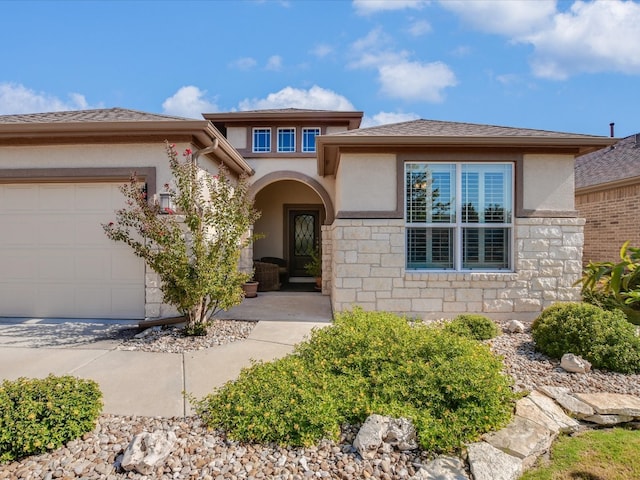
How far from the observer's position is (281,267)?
11703 millimetres

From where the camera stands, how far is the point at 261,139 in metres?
10.4

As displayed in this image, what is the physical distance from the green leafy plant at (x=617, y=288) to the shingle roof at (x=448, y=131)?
2.45 m

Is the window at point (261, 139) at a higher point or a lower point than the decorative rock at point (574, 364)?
higher

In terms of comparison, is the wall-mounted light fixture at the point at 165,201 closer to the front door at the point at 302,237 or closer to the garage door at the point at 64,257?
the garage door at the point at 64,257

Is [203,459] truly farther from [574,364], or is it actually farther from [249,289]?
[249,289]

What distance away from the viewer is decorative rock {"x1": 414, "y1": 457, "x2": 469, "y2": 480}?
92.2 inches

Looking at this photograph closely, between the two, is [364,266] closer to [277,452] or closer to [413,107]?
[277,452]

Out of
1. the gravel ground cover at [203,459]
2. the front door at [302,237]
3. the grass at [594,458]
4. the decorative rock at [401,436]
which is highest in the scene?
the front door at [302,237]

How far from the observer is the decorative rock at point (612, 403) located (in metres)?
3.25

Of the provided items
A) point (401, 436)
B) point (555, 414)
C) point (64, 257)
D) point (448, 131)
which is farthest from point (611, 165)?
point (64, 257)

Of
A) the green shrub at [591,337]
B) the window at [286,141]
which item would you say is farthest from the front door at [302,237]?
the green shrub at [591,337]

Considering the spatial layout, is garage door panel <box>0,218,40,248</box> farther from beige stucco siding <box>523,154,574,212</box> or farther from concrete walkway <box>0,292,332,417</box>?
beige stucco siding <box>523,154,574,212</box>

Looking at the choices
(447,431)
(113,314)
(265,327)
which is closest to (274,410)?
(447,431)

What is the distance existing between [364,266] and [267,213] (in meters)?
6.45
